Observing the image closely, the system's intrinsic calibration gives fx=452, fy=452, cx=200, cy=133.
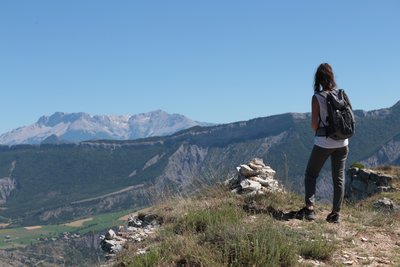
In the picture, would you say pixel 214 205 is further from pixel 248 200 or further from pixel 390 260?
pixel 390 260

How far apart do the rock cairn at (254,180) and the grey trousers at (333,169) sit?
1.63 m

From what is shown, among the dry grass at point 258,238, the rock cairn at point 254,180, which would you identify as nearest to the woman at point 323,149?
the dry grass at point 258,238

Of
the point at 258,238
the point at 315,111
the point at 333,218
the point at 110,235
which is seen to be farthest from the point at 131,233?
the point at 315,111

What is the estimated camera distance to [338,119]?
31.6ft

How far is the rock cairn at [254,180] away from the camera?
1231cm

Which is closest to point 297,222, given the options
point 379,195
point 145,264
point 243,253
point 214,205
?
point 214,205

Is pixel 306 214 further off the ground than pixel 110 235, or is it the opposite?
pixel 306 214

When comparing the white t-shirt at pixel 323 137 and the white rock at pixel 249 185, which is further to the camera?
the white rock at pixel 249 185

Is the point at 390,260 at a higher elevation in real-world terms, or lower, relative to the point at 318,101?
lower

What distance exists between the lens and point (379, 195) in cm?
→ 2767

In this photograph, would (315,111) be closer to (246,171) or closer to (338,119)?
(338,119)

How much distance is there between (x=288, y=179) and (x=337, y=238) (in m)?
4.52

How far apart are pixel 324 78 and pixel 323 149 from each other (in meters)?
1.60

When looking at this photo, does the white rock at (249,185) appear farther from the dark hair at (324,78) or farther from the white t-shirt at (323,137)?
the dark hair at (324,78)
